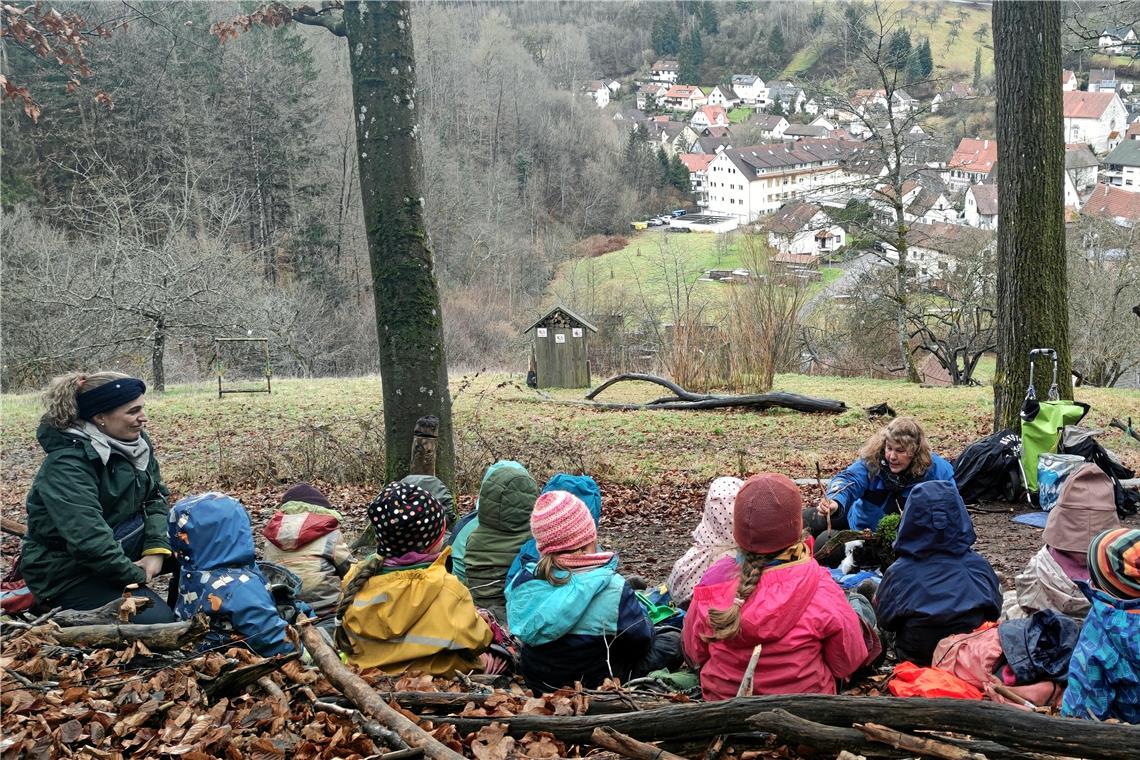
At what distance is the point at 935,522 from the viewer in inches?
149

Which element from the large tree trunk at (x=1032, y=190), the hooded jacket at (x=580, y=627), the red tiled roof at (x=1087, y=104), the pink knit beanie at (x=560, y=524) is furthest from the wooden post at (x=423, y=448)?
the red tiled roof at (x=1087, y=104)

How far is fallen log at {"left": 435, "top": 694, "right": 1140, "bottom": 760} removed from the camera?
2.49 meters

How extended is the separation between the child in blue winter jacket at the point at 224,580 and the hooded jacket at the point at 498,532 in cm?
111

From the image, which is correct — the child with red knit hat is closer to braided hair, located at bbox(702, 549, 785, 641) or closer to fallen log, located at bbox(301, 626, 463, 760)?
braided hair, located at bbox(702, 549, 785, 641)

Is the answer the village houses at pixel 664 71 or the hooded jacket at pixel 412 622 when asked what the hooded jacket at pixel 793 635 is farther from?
the village houses at pixel 664 71

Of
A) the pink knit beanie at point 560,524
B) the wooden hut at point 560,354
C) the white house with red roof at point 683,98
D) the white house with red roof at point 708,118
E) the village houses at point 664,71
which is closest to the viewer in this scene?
the pink knit beanie at point 560,524

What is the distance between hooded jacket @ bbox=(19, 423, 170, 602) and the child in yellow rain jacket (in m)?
1.15

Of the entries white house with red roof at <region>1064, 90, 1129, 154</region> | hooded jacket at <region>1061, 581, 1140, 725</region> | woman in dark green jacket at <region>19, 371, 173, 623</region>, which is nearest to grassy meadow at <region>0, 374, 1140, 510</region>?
woman in dark green jacket at <region>19, 371, 173, 623</region>

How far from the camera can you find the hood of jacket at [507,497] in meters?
4.61

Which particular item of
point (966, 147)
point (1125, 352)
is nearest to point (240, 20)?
point (1125, 352)

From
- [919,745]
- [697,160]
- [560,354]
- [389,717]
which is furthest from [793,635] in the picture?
[697,160]

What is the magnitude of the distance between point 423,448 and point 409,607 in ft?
9.78

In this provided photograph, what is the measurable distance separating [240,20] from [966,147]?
2869 inches

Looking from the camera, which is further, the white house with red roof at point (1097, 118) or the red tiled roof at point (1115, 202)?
the white house with red roof at point (1097, 118)
